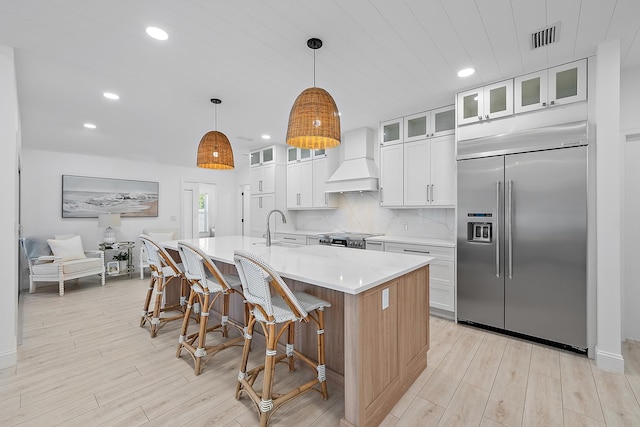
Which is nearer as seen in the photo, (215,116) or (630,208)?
(630,208)

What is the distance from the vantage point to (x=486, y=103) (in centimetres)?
309

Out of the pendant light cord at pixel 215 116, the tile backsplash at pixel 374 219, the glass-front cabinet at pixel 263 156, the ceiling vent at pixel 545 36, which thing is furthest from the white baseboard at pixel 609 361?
the glass-front cabinet at pixel 263 156

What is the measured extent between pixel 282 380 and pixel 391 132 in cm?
340

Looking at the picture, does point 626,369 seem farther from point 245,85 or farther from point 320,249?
point 245,85

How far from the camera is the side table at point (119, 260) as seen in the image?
5.26 metres

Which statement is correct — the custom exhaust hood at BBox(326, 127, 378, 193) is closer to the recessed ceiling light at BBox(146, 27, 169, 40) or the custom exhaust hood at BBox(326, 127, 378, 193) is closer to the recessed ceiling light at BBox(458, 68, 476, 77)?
the recessed ceiling light at BBox(458, 68, 476, 77)

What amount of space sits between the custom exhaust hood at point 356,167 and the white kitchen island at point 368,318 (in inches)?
78.8

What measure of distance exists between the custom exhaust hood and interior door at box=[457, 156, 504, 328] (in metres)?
1.42

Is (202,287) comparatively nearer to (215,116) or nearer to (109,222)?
(215,116)

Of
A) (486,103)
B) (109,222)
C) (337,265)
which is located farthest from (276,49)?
(109,222)

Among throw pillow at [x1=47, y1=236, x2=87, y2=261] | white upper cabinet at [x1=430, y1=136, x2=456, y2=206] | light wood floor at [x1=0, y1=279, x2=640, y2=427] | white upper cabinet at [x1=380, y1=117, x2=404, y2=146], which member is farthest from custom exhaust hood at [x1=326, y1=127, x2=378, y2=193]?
throw pillow at [x1=47, y1=236, x2=87, y2=261]

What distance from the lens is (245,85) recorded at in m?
3.12

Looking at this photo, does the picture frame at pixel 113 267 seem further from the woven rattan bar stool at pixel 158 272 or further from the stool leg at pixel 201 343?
the stool leg at pixel 201 343

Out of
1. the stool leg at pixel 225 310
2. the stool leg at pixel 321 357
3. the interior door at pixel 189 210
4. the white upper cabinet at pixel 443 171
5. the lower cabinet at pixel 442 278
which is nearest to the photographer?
the stool leg at pixel 321 357
